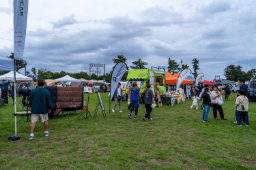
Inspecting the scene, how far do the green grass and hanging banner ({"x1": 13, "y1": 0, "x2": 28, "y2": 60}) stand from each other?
2.61 metres

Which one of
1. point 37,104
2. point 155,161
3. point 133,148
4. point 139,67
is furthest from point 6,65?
point 139,67

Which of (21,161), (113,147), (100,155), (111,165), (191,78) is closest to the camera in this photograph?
(111,165)

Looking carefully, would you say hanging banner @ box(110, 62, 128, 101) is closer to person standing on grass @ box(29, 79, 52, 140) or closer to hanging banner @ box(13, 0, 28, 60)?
person standing on grass @ box(29, 79, 52, 140)

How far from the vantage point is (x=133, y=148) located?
157 inches

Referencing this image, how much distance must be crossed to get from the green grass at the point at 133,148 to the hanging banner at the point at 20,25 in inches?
103

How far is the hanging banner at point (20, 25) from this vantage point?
4711 millimetres

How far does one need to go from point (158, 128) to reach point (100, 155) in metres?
2.78

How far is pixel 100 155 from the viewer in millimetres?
3607

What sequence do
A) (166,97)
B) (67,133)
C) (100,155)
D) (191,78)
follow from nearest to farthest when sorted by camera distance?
(100,155) < (67,133) < (166,97) < (191,78)

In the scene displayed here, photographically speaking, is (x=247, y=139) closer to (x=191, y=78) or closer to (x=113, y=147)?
(x=113, y=147)

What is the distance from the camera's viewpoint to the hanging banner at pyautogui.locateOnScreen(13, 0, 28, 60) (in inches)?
185

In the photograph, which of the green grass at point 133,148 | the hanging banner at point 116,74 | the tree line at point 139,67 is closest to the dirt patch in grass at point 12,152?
the green grass at point 133,148

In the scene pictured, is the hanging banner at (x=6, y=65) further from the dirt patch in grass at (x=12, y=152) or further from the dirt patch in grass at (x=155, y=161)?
the dirt patch in grass at (x=155, y=161)

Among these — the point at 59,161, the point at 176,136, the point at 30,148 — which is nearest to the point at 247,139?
the point at 176,136
